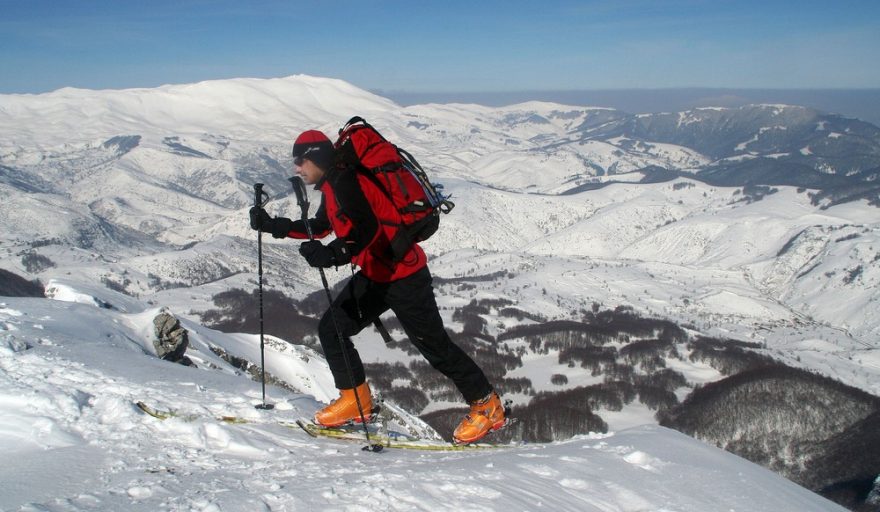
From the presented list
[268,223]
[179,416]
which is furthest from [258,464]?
[268,223]

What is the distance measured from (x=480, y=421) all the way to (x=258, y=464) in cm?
365

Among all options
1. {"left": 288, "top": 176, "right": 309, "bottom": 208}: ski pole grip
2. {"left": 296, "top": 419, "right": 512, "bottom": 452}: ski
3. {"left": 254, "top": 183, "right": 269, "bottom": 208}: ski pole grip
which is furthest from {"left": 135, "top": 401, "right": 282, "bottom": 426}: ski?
{"left": 288, "top": 176, "right": 309, "bottom": 208}: ski pole grip

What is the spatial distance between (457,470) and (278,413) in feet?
12.3

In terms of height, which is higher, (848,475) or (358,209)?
(358,209)

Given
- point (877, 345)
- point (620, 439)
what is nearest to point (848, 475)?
point (877, 345)

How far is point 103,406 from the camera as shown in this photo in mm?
8719

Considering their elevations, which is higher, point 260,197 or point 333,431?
point 260,197

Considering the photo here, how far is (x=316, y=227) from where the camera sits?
838 cm

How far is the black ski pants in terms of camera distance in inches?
325

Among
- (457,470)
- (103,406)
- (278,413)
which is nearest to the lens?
(457,470)

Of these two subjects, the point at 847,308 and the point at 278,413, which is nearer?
the point at 278,413

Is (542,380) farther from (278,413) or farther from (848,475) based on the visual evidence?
(278,413)

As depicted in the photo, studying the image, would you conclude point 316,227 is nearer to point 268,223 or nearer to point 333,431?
point 268,223

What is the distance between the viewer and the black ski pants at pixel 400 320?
8.26 meters
